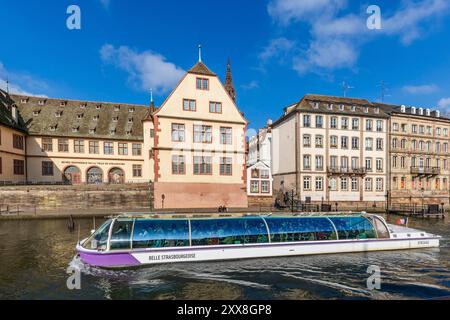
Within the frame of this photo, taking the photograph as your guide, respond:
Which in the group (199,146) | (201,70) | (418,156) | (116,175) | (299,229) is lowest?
(299,229)

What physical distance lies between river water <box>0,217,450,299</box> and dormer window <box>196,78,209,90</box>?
23.8m

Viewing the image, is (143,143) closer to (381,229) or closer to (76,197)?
(76,197)

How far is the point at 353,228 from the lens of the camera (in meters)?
14.7

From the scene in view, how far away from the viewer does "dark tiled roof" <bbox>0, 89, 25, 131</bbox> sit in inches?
1384

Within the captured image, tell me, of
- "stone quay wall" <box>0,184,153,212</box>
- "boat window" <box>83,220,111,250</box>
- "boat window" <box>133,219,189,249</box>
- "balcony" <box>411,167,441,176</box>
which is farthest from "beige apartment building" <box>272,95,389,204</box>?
"boat window" <box>83,220,111,250</box>

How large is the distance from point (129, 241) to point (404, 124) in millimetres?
50492

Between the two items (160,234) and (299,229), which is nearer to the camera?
(160,234)

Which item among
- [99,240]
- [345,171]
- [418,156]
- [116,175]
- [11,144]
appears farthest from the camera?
[418,156]

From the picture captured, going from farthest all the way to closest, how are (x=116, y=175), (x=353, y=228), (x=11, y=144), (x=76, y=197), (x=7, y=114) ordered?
1. (x=116, y=175)
2. (x=7, y=114)
3. (x=11, y=144)
4. (x=76, y=197)
5. (x=353, y=228)

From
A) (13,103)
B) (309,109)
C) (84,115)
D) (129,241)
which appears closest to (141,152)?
(84,115)

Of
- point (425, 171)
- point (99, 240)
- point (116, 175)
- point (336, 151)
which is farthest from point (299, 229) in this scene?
point (425, 171)

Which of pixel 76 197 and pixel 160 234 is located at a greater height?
pixel 160 234

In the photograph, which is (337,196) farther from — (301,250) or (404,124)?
(301,250)

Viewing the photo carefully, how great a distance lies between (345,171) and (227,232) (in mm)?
33899
